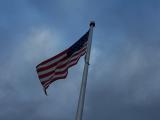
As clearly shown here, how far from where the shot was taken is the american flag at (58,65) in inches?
772

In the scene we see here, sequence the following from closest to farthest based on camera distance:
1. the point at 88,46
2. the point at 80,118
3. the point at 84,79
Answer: the point at 80,118 < the point at 84,79 < the point at 88,46

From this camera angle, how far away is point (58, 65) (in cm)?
1978

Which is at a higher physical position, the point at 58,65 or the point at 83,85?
the point at 58,65

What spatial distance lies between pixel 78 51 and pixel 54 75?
186cm

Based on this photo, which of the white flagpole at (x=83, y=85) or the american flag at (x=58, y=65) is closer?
the white flagpole at (x=83, y=85)

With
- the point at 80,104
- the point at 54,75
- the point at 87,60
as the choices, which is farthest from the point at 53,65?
the point at 80,104

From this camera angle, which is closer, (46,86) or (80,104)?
(80,104)

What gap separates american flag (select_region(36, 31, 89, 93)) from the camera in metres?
19.6

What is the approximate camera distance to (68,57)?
19969 mm

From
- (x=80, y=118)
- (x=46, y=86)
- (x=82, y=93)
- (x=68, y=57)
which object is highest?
(x=68, y=57)

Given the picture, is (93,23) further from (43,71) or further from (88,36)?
(43,71)

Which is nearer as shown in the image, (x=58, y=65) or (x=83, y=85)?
(x=83, y=85)

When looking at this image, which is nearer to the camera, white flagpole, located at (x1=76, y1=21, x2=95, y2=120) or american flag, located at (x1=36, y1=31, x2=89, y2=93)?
white flagpole, located at (x1=76, y1=21, x2=95, y2=120)

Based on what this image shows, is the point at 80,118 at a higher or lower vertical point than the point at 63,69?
lower
